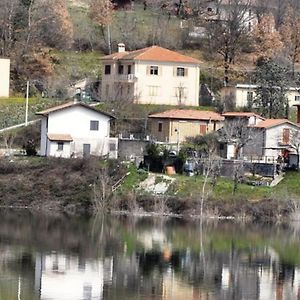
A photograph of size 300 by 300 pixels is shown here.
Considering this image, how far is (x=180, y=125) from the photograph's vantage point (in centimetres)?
6041

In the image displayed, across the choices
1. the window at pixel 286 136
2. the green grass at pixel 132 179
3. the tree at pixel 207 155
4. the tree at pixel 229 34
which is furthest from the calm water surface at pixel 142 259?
the tree at pixel 229 34

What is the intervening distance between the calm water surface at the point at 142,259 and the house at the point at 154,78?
17683 millimetres

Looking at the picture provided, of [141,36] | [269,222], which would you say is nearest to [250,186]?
[269,222]

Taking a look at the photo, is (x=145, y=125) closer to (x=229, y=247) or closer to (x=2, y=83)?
(x=2, y=83)

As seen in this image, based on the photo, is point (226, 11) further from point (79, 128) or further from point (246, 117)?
point (79, 128)

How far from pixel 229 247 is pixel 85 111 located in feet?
51.2

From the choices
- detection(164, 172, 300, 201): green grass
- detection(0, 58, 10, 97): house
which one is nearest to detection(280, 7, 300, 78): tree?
detection(0, 58, 10, 97): house

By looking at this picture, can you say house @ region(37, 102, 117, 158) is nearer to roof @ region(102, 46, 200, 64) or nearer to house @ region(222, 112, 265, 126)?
house @ region(222, 112, 265, 126)

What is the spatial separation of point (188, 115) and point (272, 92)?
669 centimetres

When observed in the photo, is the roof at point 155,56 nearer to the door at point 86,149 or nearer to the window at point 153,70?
the window at point 153,70

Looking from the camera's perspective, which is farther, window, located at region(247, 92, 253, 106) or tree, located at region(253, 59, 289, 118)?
window, located at region(247, 92, 253, 106)

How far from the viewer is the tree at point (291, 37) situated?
7519cm

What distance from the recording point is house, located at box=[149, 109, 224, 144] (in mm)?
60312

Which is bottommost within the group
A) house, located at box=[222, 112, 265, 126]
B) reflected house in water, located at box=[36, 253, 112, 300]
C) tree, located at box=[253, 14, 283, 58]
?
reflected house in water, located at box=[36, 253, 112, 300]
